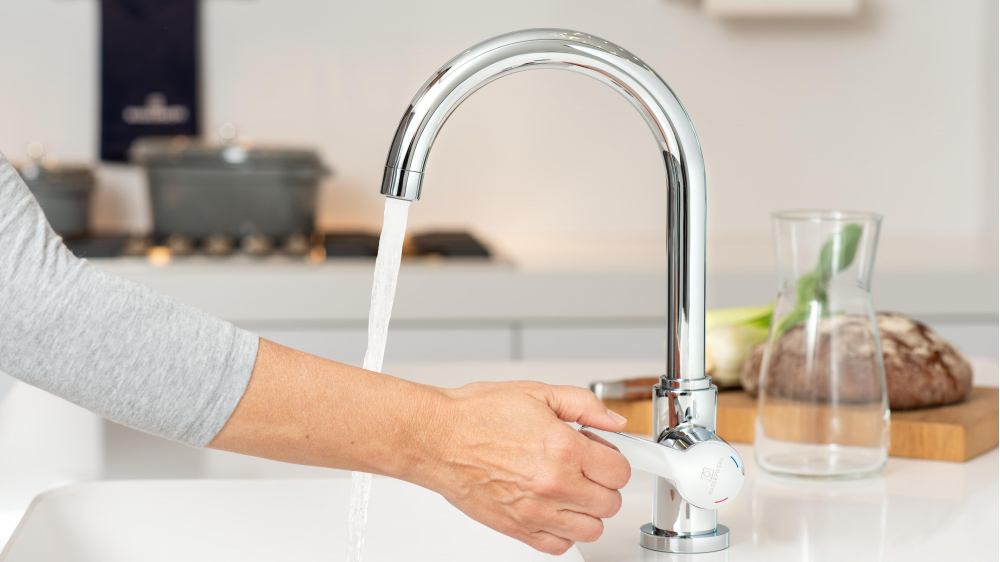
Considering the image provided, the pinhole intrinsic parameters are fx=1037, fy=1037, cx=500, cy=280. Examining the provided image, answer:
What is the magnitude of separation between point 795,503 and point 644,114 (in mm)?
353

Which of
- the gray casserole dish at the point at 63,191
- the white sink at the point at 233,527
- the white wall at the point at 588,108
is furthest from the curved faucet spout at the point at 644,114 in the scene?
the white wall at the point at 588,108

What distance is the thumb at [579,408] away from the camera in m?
0.66

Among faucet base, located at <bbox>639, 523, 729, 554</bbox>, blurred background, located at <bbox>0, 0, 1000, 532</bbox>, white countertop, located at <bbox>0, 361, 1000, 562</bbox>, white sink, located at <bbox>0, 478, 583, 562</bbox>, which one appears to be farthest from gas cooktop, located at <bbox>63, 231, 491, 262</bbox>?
faucet base, located at <bbox>639, 523, 729, 554</bbox>

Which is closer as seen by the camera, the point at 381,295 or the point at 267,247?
the point at 381,295

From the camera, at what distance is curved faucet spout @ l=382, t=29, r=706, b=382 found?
0.63 meters

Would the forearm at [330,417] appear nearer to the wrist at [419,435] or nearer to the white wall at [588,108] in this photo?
the wrist at [419,435]

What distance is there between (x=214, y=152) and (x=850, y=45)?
5.20ft

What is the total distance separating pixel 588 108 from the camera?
8.41 ft

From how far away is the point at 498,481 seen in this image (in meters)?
0.63

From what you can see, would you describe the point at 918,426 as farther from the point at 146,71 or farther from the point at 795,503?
the point at 146,71

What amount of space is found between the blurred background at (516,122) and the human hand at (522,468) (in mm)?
1421

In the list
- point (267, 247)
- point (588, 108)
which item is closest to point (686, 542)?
point (267, 247)

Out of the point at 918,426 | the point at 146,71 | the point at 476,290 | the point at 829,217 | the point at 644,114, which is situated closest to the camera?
the point at 644,114

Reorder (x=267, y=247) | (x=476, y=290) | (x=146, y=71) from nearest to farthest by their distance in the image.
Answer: (x=476, y=290)
(x=267, y=247)
(x=146, y=71)
